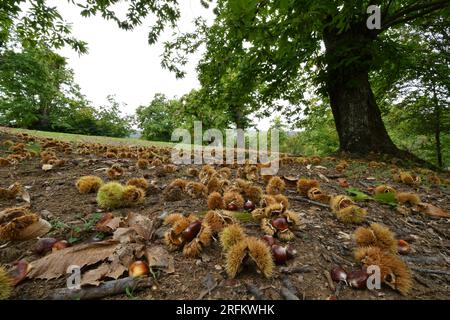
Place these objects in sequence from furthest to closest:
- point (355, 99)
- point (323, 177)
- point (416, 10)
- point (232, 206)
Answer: point (355, 99) < point (416, 10) < point (323, 177) < point (232, 206)

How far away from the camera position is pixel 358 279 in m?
1.06

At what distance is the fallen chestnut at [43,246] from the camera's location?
130cm

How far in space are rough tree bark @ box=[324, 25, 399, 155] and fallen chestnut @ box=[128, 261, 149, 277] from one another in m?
5.89

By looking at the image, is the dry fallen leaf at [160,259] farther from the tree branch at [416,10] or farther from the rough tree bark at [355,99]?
the tree branch at [416,10]

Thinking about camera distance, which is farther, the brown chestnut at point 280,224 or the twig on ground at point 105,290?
the brown chestnut at point 280,224

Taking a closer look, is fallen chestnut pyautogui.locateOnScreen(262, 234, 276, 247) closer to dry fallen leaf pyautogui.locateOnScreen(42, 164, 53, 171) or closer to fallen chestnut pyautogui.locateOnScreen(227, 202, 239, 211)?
fallen chestnut pyautogui.locateOnScreen(227, 202, 239, 211)

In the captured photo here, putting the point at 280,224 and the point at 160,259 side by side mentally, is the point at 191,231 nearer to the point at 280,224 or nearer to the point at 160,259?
the point at 160,259

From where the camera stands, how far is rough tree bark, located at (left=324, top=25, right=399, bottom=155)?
5697 mm

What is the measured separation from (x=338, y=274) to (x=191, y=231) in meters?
0.74

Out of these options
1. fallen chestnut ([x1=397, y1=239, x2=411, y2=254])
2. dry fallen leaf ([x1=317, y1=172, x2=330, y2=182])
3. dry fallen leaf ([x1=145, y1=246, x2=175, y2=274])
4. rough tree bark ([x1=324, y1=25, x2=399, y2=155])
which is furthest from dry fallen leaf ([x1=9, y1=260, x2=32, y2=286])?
rough tree bark ([x1=324, y1=25, x2=399, y2=155])

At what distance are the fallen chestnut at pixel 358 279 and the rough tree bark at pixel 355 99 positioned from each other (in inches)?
216

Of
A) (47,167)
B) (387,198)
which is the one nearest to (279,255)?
(387,198)

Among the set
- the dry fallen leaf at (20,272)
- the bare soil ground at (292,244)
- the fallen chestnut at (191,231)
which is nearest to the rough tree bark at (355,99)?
the bare soil ground at (292,244)

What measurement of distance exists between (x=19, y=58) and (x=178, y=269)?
16489 millimetres
